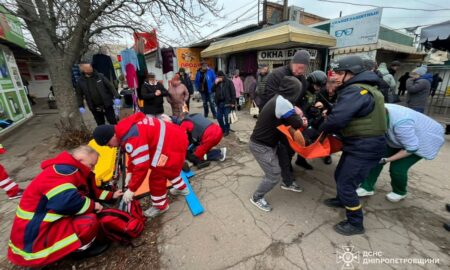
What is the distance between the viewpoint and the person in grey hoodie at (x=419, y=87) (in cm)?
458

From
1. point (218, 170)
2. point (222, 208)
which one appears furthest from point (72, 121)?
point (222, 208)

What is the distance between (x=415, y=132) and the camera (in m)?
2.27

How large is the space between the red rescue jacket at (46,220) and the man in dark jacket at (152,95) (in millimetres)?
3050

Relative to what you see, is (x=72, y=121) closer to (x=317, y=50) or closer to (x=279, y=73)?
(x=279, y=73)

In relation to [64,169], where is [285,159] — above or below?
below

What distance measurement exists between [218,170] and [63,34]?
535 cm

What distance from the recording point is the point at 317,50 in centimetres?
838

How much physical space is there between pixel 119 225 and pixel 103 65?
7.03 m

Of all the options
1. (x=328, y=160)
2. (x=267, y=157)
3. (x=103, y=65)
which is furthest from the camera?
(x=103, y=65)

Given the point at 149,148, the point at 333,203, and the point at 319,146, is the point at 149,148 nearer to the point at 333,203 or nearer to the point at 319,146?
the point at 319,146

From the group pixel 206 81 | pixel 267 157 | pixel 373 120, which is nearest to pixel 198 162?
pixel 267 157

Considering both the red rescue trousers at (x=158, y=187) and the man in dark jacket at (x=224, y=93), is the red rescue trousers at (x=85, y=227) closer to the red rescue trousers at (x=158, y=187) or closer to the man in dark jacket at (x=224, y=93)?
the red rescue trousers at (x=158, y=187)

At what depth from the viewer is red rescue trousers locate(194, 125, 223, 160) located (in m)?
3.72

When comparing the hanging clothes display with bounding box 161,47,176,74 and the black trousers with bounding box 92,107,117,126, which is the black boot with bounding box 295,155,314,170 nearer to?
the black trousers with bounding box 92,107,117,126
